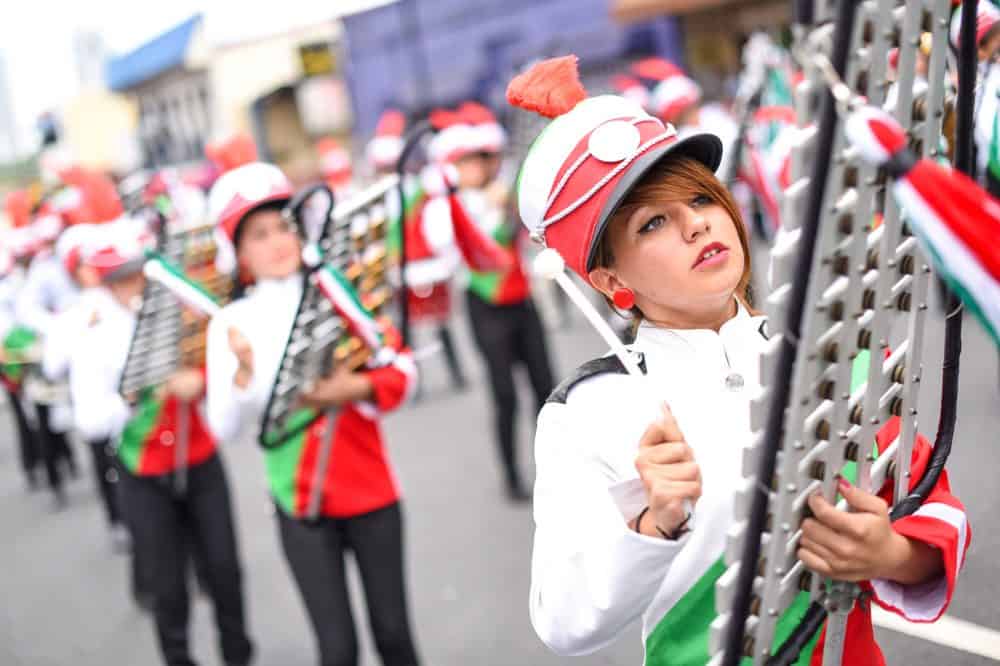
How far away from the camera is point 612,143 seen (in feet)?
4.60

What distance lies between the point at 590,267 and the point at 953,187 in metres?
0.65

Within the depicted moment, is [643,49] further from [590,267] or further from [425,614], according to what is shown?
[590,267]

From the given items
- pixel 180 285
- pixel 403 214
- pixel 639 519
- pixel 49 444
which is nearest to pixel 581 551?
pixel 639 519

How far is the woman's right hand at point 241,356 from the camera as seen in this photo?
3.04m

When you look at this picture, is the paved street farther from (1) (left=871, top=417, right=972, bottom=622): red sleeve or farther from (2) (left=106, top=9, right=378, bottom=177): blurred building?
(2) (left=106, top=9, right=378, bottom=177): blurred building

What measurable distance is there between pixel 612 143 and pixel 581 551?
0.54 m

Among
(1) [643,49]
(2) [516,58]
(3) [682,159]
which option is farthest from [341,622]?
(2) [516,58]

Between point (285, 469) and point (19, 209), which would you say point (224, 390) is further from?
point (19, 209)

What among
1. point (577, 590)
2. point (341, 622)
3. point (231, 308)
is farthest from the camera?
point (231, 308)

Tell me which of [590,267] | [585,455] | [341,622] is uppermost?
[590,267]

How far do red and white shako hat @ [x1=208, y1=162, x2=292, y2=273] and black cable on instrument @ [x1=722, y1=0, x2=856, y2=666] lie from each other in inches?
93.2

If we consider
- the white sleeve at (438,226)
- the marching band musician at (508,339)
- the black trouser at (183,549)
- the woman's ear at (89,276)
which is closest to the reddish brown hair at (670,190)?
the black trouser at (183,549)

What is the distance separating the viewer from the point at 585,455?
4.71 feet

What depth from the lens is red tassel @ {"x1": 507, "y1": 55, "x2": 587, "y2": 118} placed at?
1.51 metres
